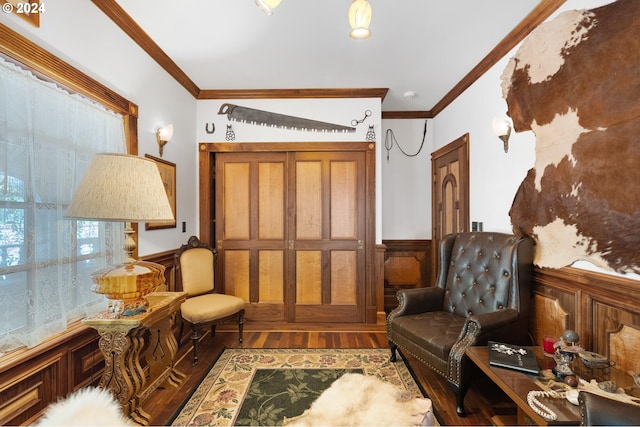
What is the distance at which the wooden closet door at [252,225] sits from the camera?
339 centimetres

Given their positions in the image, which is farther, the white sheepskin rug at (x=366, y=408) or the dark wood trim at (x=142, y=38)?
the dark wood trim at (x=142, y=38)

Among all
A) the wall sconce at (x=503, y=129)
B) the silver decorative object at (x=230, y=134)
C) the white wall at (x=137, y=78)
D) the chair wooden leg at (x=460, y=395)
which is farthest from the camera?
the silver decorative object at (x=230, y=134)

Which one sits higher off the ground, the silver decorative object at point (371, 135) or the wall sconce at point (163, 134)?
the silver decorative object at point (371, 135)

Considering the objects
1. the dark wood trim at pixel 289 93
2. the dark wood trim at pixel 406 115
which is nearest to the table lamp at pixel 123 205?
the dark wood trim at pixel 289 93

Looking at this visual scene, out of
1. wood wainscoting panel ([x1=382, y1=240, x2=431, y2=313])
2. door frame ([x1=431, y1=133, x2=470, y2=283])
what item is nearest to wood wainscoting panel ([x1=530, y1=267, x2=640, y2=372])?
door frame ([x1=431, y1=133, x2=470, y2=283])

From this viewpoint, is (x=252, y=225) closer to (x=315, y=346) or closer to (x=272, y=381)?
(x=315, y=346)

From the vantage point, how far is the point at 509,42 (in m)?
2.25

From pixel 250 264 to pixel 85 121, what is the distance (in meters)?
2.10

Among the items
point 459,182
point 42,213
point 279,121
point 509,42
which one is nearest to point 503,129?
point 509,42

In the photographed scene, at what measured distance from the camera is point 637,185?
134 centimetres

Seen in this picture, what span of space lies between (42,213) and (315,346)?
7.64 ft

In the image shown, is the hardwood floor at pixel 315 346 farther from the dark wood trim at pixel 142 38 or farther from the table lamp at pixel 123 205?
the dark wood trim at pixel 142 38

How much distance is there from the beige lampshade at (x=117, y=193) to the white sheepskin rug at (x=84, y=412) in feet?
2.99

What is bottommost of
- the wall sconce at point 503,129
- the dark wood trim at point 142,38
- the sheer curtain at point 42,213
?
the sheer curtain at point 42,213
